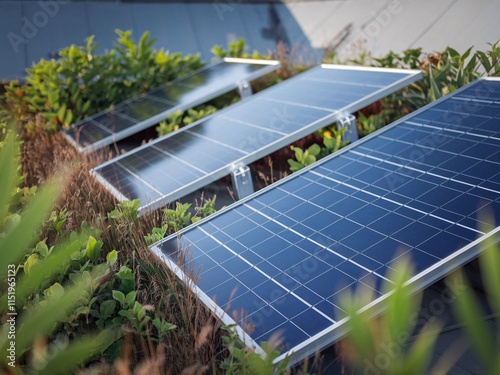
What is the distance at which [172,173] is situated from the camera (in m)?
6.08

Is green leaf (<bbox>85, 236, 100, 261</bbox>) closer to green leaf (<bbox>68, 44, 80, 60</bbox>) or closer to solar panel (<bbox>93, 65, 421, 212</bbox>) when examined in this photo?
solar panel (<bbox>93, 65, 421, 212</bbox>)

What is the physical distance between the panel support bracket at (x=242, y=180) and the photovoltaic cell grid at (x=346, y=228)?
2.47 ft

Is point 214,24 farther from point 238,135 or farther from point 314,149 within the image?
point 314,149

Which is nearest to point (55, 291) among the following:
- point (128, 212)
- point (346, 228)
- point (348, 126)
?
point (128, 212)

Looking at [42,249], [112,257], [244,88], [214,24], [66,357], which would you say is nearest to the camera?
[66,357]

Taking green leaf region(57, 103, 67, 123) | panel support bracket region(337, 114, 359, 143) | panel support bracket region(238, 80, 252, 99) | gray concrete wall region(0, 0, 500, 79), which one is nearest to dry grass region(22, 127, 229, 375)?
green leaf region(57, 103, 67, 123)

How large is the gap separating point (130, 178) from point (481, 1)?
19.8 ft

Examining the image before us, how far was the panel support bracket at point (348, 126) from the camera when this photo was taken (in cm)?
633

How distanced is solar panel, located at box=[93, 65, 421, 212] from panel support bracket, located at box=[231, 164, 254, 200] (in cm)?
7

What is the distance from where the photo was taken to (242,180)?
18.7 ft

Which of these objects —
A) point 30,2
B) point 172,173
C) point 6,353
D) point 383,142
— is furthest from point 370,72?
point 30,2

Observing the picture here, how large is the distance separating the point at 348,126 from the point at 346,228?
8.03 ft

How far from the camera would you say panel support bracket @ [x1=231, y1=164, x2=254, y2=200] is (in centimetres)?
569

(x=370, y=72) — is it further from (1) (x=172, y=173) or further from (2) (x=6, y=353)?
(2) (x=6, y=353)
